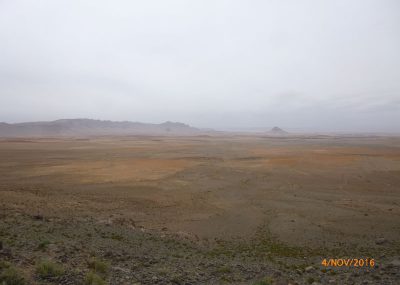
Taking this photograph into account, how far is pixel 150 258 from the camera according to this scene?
7.41 metres

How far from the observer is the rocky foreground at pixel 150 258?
5824 mm

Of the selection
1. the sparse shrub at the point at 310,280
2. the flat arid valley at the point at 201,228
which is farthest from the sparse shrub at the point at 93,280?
the sparse shrub at the point at 310,280

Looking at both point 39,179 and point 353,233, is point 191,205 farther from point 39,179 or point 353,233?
point 39,179

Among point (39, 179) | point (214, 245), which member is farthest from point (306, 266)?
point (39, 179)

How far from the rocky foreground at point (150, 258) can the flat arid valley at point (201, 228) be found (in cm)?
3

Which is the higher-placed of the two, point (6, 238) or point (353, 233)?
point (6, 238)

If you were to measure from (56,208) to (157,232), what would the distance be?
19.4 feet

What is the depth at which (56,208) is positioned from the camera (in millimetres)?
12023

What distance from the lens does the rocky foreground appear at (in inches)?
229

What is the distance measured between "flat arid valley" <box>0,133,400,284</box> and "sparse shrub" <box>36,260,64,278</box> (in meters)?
0.08

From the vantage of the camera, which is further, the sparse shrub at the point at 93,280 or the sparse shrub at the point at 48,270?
the sparse shrub at the point at 48,270

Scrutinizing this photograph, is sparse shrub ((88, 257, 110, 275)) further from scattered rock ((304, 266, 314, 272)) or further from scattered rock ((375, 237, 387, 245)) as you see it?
scattered rock ((375, 237, 387, 245))
